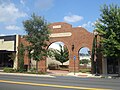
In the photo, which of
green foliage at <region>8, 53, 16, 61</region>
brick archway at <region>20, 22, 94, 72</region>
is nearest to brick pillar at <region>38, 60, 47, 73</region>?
brick archway at <region>20, 22, 94, 72</region>

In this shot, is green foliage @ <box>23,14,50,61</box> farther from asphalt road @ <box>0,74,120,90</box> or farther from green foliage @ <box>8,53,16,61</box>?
asphalt road @ <box>0,74,120,90</box>

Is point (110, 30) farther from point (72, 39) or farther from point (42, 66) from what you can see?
point (42, 66)

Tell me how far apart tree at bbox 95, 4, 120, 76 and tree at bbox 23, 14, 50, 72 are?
28.7 ft

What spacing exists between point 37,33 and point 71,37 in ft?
20.3

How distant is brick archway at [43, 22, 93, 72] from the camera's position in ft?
129

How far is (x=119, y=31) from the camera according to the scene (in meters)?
30.6

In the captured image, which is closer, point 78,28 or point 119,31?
point 119,31

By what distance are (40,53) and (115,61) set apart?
11.1 m

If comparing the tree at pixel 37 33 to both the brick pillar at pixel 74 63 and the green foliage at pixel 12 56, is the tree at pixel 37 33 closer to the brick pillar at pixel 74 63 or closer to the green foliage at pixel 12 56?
the brick pillar at pixel 74 63

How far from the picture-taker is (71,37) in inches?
1598

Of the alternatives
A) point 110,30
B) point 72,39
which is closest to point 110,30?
point 110,30

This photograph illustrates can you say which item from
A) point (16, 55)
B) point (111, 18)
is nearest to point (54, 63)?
point (16, 55)

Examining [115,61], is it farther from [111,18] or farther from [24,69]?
[24,69]

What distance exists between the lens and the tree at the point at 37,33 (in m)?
37.1
